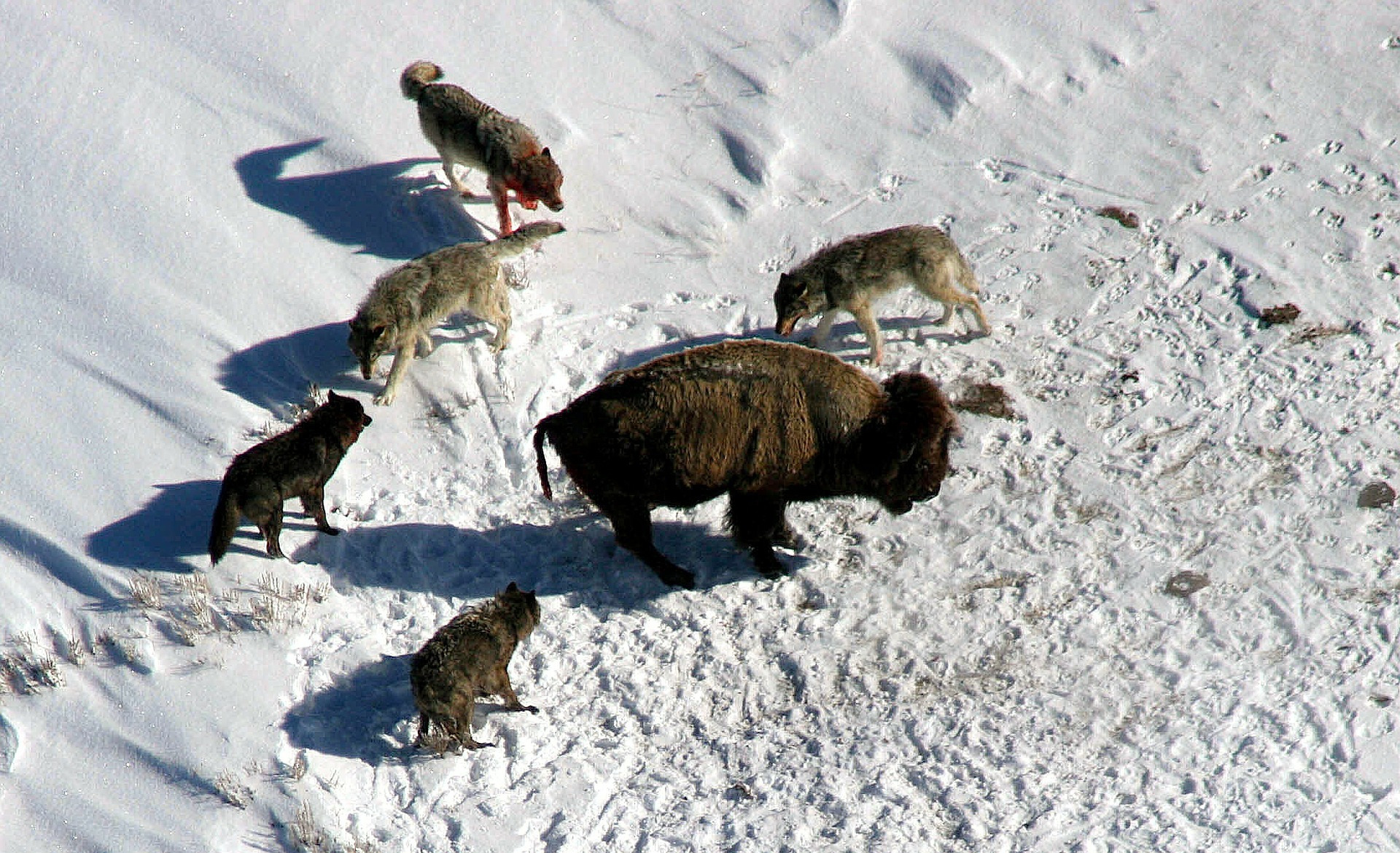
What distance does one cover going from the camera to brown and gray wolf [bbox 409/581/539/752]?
783 centimetres

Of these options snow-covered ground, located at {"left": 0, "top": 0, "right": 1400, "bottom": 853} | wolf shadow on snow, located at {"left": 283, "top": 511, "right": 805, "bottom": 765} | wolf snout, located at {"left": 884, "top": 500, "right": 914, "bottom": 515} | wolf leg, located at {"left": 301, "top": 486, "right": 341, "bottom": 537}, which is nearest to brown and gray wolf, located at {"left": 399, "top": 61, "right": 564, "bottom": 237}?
snow-covered ground, located at {"left": 0, "top": 0, "right": 1400, "bottom": 853}

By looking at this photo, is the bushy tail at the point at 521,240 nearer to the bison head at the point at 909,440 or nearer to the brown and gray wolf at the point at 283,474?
the brown and gray wolf at the point at 283,474

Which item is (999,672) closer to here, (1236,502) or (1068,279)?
(1236,502)

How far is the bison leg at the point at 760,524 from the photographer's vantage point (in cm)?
909

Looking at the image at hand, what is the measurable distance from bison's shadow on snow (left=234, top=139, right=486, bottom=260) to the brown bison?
3.90 meters

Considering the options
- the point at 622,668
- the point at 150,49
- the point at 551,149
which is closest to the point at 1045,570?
the point at 622,668

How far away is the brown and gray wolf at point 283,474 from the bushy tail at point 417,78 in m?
4.56

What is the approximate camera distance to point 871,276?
10.6 m

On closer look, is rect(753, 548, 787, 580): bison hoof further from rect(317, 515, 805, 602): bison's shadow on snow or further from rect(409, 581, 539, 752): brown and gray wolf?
rect(409, 581, 539, 752): brown and gray wolf

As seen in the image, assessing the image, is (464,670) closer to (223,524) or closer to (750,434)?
(223,524)

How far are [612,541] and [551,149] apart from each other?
5428mm

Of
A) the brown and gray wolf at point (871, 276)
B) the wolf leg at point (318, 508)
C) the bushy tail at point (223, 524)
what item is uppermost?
the bushy tail at point (223, 524)

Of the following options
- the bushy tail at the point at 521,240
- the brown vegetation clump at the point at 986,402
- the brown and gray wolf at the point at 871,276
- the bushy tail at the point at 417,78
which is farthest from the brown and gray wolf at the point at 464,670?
the bushy tail at the point at 417,78

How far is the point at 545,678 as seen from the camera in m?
8.67
